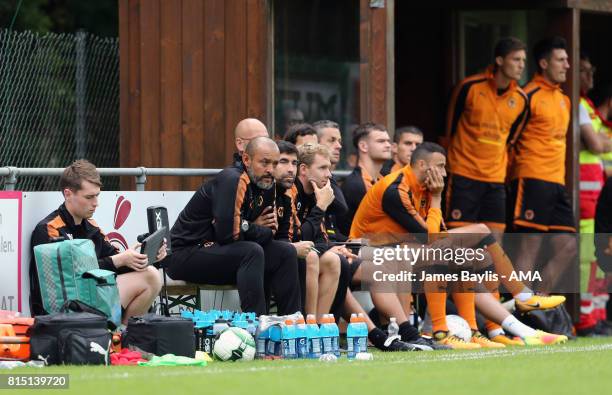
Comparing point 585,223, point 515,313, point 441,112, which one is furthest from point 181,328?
point 441,112

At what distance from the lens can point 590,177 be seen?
1498 centimetres

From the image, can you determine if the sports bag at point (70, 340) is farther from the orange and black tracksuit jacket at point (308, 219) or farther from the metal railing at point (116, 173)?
the orange and black tracksuit jacket at point (308, 219)

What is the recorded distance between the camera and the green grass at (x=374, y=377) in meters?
7.67

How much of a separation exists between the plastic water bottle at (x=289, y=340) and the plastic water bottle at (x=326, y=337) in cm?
21

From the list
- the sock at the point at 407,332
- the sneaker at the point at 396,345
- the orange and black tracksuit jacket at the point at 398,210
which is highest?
the orange and black tracksuit jacket at the point at 398,210

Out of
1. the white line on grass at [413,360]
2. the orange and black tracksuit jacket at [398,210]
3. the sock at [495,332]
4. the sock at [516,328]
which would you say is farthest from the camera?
the sock at [495,332]

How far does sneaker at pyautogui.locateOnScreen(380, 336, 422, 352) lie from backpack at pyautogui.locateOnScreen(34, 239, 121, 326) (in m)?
2.12

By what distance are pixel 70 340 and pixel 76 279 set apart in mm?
600

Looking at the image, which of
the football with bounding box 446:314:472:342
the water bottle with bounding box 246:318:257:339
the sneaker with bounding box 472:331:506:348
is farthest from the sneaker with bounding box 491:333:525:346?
the water bottle with bounding box 246:318:257:339

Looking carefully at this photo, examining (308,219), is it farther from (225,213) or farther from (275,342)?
(275,342)

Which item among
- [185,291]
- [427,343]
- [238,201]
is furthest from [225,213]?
[427,343]

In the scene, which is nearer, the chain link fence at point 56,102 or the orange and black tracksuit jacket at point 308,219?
the orange and black tracksuit jacket at point 308,219

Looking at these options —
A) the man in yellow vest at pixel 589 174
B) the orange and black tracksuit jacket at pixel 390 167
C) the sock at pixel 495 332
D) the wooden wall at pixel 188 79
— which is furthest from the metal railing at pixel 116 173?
the man in yellow vest at pixel 589 174

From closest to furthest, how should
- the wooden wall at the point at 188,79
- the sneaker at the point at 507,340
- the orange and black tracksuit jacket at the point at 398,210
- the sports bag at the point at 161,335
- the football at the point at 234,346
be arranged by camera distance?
the sports bag at the point at 161,335, the football at the point at 234,346, the orange and black tracksuit jacket at the point at 398,210, the sneaker at the point at 507,340, the wooden wall at the point at 188,79
